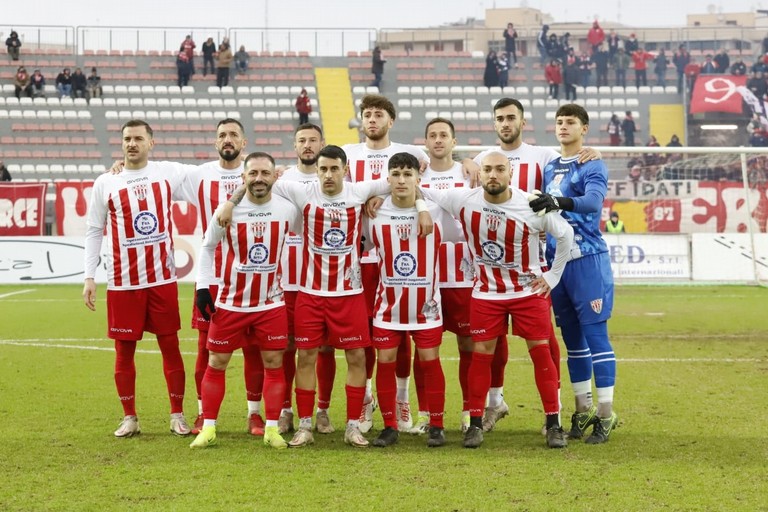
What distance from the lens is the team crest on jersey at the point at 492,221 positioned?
6043mm

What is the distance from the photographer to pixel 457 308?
6.68 meters

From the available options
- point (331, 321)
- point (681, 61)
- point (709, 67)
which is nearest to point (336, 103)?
point (681, 61)

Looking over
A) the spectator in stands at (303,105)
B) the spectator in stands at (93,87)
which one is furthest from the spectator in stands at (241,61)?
the spectator in stands at (93,87)

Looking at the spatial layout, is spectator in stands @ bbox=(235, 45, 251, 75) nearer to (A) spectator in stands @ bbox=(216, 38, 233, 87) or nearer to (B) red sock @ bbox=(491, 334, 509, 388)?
(A) spectator in stands @ bbox=(216, 38, 233, 87)

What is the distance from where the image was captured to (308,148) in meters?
A: 6.74

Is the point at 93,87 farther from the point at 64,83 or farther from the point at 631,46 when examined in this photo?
the point at 631,46

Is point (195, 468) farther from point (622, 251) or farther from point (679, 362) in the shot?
point (622, 251)

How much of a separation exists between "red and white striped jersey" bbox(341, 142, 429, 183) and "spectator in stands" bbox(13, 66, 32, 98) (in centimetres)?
2651

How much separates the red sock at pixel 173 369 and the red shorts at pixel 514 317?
1960 mm

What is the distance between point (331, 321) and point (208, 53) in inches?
1096

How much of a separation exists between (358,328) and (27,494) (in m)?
2.12

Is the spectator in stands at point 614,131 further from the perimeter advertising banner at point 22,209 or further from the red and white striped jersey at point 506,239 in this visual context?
the red and white striped jersey at point 506,239

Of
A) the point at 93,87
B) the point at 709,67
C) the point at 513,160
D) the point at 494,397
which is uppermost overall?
the point at 709,67

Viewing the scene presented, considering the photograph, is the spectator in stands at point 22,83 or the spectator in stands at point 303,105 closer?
the spectator in stands at point 303,105
